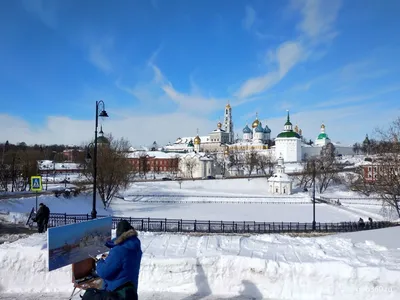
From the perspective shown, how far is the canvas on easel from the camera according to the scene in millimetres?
5262

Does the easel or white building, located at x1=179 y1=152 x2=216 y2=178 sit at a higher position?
white building, located at x1=179 y1=152 x2=216 y2=178

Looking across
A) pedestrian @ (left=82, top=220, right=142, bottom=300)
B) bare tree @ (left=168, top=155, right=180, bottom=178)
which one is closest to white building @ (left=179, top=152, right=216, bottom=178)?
bare tree @ (left=168, top=155, right=180, bottom=178)

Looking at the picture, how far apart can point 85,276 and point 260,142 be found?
4947 inches

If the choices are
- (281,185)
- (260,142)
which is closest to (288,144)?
(260,142)

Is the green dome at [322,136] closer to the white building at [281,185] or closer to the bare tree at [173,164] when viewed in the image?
the bare tree at [173,164]

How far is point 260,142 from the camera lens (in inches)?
5059

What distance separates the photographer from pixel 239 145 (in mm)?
132875

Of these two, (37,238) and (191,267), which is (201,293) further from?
(37,238)

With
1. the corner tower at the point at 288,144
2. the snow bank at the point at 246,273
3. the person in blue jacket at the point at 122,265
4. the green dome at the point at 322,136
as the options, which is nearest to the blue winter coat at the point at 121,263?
the person in blue jacket at the point at 122,265

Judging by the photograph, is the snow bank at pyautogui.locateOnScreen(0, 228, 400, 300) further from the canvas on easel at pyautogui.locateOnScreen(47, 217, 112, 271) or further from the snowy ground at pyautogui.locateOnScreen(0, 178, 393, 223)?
the snowy ground at pyautogui.locateOnScreen(0, 178, 393, 223)

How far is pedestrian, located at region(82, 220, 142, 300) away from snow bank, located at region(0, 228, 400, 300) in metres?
2.98

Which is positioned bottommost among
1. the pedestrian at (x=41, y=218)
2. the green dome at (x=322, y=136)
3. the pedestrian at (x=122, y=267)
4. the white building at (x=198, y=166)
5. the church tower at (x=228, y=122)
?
the pedestrian at (x=41, y=218)

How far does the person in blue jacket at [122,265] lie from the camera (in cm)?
418

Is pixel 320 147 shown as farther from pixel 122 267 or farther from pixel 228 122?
pixel 122 267
